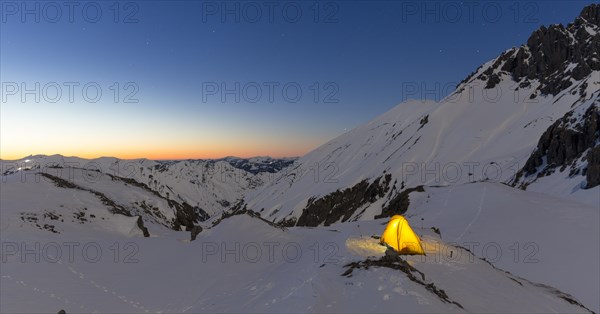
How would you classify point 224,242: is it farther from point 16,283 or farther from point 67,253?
point 16,283

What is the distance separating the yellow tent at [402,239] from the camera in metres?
19.0

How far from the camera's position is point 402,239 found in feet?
63.1

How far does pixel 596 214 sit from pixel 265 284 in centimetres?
2859

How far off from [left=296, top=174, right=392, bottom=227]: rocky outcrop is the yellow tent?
330ft

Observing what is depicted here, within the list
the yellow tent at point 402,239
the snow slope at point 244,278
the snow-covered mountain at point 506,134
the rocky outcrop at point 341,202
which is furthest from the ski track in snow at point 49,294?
the rocky outcrop at point 341,202

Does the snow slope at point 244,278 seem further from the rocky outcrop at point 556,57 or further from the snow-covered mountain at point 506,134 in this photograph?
the rocky outcrop at point 556,57

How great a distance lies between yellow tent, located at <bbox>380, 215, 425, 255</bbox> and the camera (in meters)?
19.0

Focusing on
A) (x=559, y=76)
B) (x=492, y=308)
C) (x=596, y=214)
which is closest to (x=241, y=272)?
(x=492, y=308)

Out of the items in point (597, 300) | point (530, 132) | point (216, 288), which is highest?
point (530, 132)

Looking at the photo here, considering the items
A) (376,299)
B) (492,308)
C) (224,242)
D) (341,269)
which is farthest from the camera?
(224,242)

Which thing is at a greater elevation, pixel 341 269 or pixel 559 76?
pixel 559 76

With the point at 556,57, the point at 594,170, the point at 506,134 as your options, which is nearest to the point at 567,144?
the point at 594,170

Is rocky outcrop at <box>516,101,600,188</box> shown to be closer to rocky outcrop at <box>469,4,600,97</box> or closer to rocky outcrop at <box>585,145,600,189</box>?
rocky outcrop at <box>585,145,600,189</box>

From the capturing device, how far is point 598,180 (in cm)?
4800
